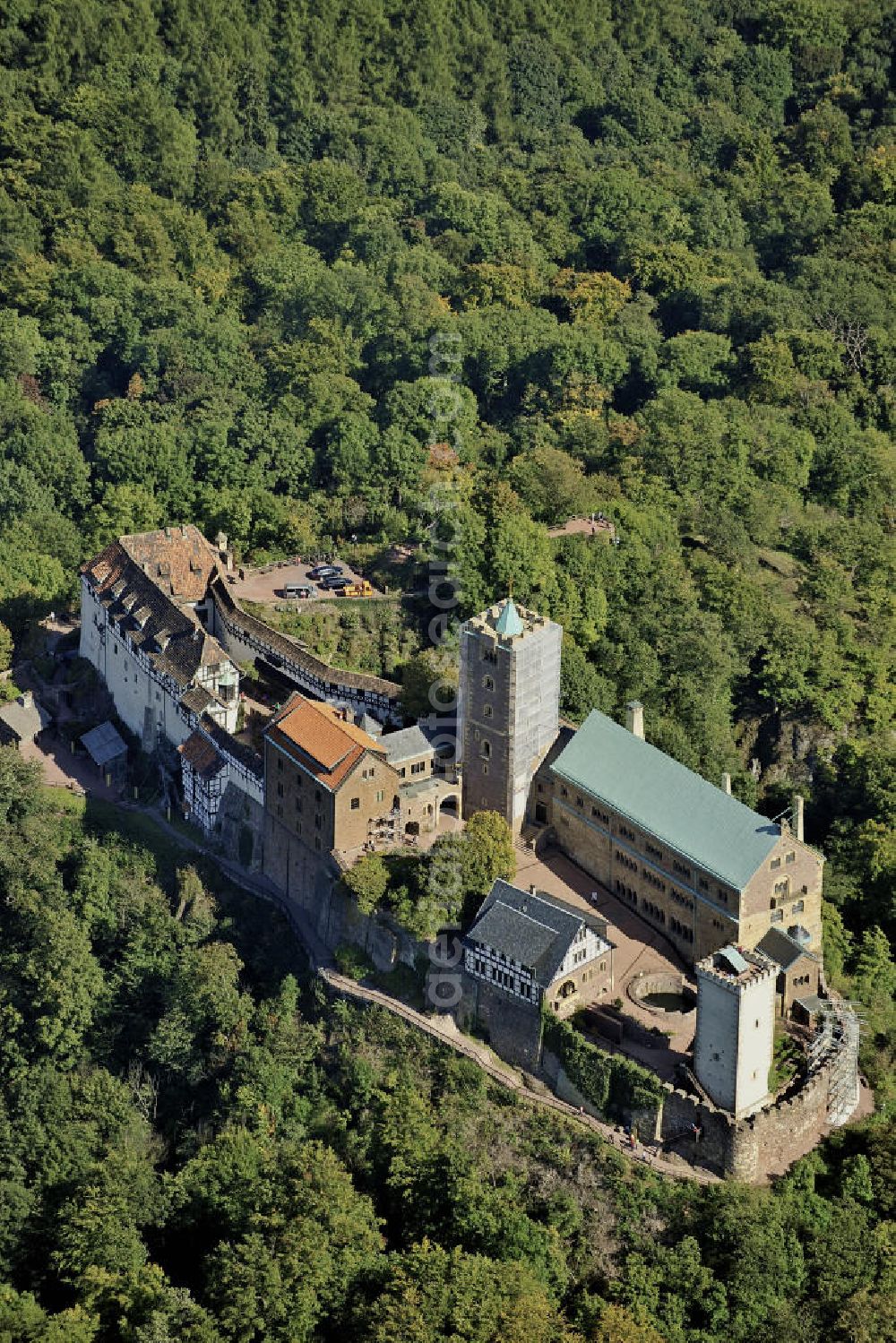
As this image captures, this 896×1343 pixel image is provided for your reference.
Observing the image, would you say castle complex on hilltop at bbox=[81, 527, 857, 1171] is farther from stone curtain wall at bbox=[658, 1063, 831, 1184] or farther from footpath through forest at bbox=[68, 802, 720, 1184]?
footpath through forest at bbox=[68, 802, 720, 1184]

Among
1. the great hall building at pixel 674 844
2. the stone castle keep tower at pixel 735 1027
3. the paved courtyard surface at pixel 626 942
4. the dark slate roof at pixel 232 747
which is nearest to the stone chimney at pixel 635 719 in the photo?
the great hall building at pixel 674 844

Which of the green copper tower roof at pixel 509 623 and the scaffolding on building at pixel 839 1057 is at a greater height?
the green copper tower roof at pixel 509 623

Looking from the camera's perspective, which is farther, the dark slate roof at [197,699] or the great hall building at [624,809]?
the dark slate roof at [197,699]

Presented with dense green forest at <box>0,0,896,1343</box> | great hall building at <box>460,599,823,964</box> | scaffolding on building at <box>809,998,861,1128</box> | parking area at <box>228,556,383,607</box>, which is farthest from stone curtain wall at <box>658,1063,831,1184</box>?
parking area at <box>228,556,383,607</box>

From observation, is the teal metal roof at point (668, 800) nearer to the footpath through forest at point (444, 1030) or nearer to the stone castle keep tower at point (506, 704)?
the stone castle keep tower at point (506, 704)

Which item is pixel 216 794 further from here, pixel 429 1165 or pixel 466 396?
pixel 466 396
